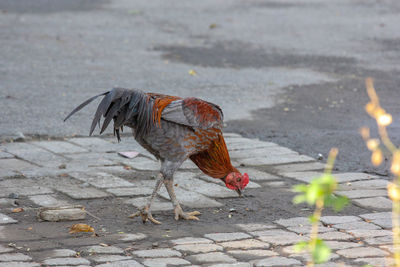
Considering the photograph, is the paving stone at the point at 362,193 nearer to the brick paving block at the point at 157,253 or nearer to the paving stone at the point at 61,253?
the brick paving block at the point at 157,253

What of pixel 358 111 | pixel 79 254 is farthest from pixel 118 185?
pixel 358 111

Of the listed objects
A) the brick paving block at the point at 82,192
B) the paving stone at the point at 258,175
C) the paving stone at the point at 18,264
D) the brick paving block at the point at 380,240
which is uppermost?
the paving stone at the point at 258,175

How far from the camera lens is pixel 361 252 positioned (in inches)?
196

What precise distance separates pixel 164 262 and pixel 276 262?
0.75 m

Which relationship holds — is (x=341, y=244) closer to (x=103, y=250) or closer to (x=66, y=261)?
(x=103, y=250)

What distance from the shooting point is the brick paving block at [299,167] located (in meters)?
7.37

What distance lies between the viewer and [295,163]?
25.0 ft

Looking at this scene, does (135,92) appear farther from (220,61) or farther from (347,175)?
(220,61)

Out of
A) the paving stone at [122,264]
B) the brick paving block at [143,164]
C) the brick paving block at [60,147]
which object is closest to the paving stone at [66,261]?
the paving stone at [122,264]

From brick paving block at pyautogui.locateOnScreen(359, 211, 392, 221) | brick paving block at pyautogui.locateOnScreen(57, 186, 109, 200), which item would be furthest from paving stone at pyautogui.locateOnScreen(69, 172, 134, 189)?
brick paving block at pyautogui.locateOnScreen(359, 211, 392, 221)

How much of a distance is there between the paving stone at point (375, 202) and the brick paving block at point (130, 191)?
6.17 feet

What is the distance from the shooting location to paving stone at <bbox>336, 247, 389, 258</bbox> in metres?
4.92

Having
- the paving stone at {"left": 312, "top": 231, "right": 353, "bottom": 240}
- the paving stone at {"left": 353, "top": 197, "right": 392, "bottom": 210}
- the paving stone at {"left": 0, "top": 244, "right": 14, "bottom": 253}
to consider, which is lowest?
the paving stone at {"left": 0, "top": 244, "right": 14, "bottom": 253}

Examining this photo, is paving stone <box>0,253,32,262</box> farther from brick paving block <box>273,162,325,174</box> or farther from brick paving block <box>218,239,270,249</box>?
brick paving block <box>273,162,325,174</box>
